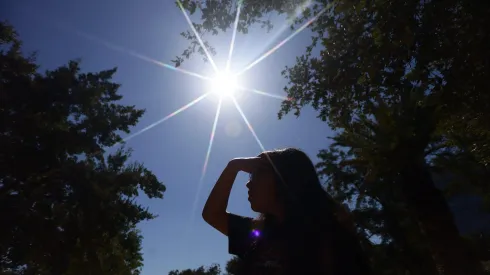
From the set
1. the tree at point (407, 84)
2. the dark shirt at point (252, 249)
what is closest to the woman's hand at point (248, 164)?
the dark shirt at point (252, 249)

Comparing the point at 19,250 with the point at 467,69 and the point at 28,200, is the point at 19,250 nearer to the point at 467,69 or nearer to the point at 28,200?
the point at 28,200

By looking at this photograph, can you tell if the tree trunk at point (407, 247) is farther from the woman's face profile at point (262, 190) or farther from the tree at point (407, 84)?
the woman's face profile at point (262, 190)

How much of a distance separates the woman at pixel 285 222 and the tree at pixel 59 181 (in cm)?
1496

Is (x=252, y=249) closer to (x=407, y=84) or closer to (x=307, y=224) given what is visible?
(x=307, y=224)

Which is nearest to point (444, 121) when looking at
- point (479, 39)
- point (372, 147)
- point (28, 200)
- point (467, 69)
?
point (372, 147)

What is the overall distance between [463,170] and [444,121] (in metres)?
4.82

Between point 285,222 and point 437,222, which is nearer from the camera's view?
point 285,222

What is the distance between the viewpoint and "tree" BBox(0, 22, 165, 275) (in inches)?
570

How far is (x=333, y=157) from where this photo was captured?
20578mm

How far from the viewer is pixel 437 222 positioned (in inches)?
390

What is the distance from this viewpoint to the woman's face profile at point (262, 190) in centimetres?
202

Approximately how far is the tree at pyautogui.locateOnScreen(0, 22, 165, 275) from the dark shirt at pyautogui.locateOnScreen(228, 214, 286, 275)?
15.0 metres

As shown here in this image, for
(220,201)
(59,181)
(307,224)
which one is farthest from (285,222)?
Answer: (59,181)

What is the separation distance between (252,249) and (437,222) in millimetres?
10316
